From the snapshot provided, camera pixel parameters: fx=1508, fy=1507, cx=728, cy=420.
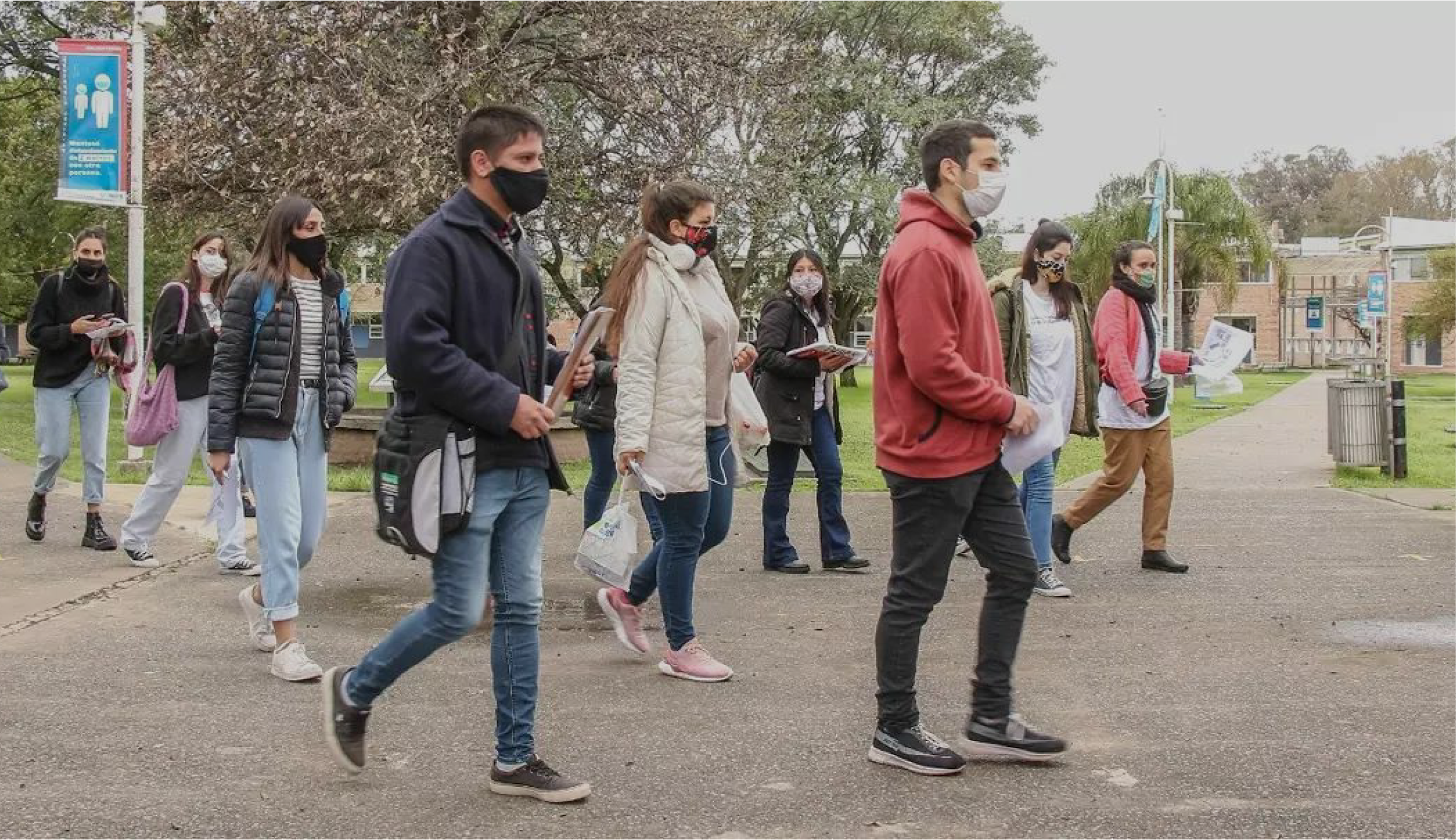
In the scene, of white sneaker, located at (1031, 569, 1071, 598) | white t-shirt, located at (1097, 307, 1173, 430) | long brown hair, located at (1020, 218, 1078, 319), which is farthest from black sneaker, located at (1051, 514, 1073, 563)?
long brown hair, located at (1020, 218, 1078, 319)

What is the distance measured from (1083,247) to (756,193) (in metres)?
36.3

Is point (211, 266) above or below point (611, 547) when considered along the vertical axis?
above

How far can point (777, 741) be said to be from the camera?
476cm

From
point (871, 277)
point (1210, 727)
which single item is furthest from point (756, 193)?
point (871, 277)

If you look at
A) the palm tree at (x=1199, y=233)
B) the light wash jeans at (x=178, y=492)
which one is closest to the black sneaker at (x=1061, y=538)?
the light wash jeans at (x=178, y=492)

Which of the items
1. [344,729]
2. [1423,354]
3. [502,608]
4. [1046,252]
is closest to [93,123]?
[1046,252]

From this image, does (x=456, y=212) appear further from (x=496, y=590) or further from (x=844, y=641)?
(x=844, y=641)

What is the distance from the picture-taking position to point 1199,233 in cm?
5419

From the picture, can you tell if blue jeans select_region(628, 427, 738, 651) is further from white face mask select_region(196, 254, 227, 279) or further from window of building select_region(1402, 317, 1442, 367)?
window of building select_region(1402, 317, 1442, 367)

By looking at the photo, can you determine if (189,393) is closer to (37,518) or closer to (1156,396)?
(37,518)

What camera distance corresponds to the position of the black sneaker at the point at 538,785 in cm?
411

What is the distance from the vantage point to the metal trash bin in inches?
518

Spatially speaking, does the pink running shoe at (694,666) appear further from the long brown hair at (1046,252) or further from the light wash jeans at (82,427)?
the light wash jeans at (82,427)

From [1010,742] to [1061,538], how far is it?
13.3 feet
